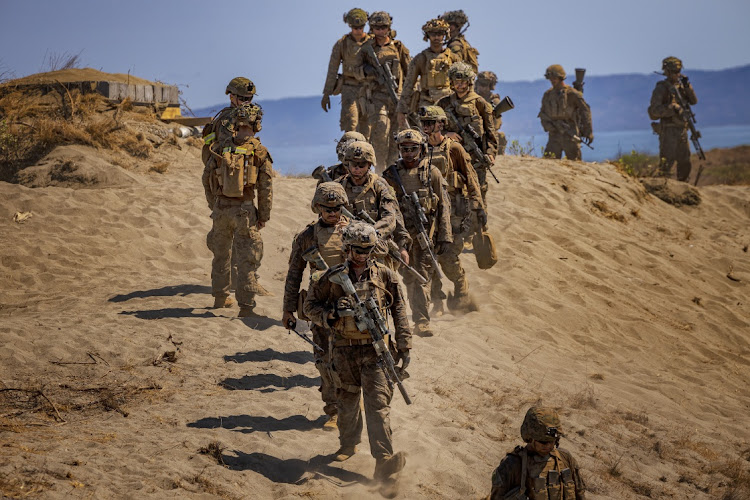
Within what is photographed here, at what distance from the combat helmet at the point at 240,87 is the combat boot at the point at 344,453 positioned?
478cm

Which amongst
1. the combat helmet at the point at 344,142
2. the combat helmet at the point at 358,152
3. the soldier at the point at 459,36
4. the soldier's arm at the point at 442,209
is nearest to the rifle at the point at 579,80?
the soldier at the point at 459,36

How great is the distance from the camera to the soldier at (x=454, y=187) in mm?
10109

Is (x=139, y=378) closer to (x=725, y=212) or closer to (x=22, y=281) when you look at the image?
(x=22, y=281)

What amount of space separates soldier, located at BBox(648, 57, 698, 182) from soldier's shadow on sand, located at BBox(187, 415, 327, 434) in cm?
1436

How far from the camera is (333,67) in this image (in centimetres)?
1388

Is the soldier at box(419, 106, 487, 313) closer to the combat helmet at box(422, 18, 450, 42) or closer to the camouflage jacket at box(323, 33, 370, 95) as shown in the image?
the combat helmet at box(422, 18, 450, 42)

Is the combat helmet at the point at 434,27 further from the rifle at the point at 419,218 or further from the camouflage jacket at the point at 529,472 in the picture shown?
the camouflage jacket at the point at 529,472

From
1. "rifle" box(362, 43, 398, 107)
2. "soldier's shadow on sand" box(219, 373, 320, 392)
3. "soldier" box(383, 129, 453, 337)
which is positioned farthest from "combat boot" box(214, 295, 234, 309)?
"rifle" box(362, 43, 398, 107)

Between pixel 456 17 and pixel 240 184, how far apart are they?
248 inches

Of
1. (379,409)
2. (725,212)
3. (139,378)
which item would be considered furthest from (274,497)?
(725,212)

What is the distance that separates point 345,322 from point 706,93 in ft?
429

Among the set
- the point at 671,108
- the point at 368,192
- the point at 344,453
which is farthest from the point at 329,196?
the point at 671,108

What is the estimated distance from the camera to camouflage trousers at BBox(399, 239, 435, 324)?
973 cm

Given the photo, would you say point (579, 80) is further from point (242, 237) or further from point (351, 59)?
point (242, 237)
